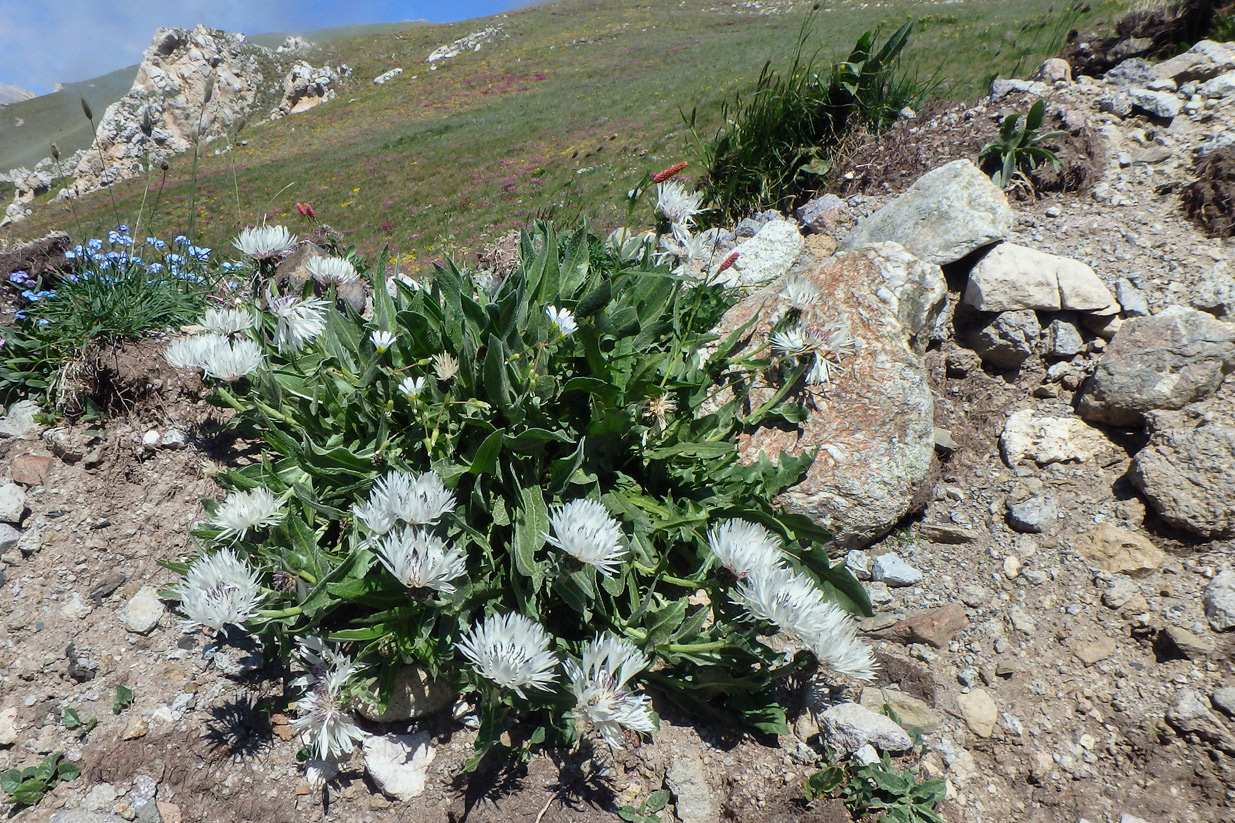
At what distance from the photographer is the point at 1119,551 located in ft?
9.13

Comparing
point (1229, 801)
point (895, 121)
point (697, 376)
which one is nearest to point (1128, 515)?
point (1229, 801)

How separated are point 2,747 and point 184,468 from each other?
1.17m

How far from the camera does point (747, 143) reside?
5.52 m

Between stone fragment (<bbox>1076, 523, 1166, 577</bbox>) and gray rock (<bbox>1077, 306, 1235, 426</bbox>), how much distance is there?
604 mm

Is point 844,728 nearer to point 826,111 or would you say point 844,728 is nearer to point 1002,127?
point 1002,127

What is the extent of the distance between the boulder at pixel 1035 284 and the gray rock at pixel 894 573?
4.96 feet

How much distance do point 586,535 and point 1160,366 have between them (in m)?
2.80

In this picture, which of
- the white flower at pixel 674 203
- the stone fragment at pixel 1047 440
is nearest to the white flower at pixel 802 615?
the white flower at pixel 674 203

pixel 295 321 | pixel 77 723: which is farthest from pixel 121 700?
pixel 295 321

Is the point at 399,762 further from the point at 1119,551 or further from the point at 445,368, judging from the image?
the point at 1119,551

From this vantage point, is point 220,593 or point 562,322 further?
point 562,322

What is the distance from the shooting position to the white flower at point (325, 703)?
6.50 ft

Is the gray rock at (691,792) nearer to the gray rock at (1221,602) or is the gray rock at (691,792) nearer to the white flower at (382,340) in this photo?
the white flower at (382,340)

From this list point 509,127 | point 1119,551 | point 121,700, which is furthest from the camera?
point 509,127
